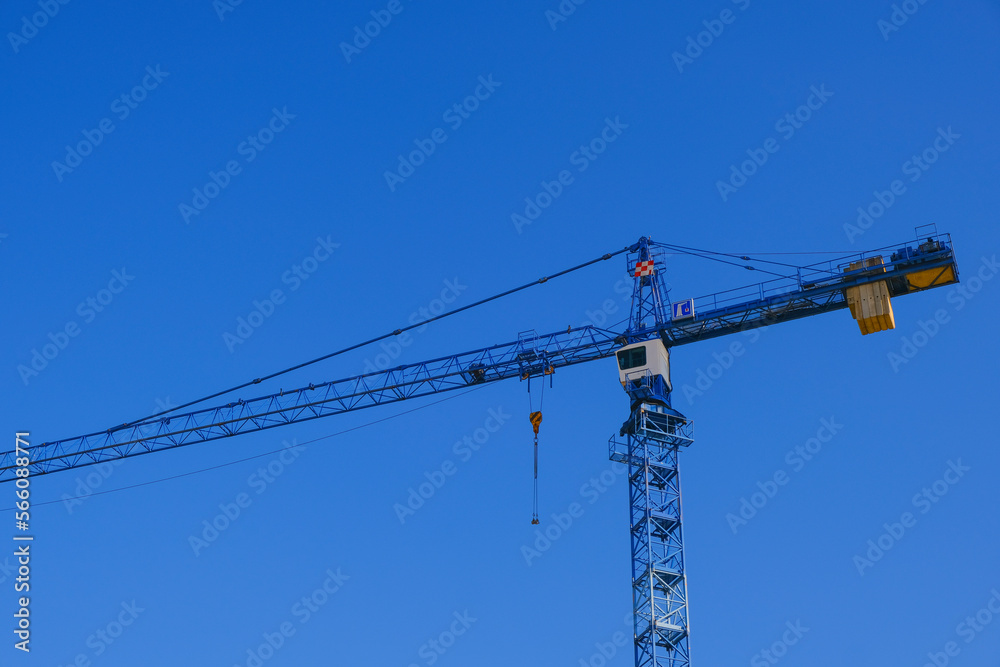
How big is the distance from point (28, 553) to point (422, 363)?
81.9 feet

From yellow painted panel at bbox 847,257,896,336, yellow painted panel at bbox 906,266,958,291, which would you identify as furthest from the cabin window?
yellow painted panel at bbox 906,266,958,291

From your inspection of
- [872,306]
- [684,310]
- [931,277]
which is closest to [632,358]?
[684,310]

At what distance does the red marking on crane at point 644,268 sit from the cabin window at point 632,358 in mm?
6089

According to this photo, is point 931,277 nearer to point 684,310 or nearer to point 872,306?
point 872,306

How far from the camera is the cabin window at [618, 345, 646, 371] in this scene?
71688 mm

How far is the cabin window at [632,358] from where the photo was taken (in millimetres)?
71688

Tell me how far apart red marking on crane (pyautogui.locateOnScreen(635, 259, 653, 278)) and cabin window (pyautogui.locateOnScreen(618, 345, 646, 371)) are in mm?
6089

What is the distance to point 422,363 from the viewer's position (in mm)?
80500

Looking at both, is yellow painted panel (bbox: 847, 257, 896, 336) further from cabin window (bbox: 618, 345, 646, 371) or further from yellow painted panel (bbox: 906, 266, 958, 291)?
cabin window (bbox: 618, 345, 646, 371)

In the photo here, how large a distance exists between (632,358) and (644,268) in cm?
710

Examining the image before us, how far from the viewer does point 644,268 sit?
252 feet

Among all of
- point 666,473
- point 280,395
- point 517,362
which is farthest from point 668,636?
point 280,395

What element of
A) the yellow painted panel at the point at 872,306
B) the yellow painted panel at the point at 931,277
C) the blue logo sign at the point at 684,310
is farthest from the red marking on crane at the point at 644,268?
the yellow painted panel at the point at 931,277

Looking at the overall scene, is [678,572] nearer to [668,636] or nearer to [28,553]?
[668,636]
